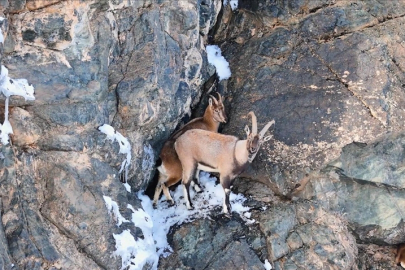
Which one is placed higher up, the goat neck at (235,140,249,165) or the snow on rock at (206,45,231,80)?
the snow on rock at (206,45,231,80)

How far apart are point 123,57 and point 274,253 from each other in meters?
4.36

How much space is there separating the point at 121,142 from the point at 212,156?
1925 mm

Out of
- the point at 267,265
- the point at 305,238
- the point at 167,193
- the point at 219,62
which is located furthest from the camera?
the point at 219,62

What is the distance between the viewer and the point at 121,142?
8.61m

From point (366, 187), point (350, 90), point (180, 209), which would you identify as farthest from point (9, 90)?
point (366, 187)

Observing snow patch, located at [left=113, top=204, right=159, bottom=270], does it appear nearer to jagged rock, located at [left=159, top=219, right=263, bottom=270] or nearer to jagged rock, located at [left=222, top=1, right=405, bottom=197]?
jagged rock, located at [left=159, top=219, right=263, bottom=270]

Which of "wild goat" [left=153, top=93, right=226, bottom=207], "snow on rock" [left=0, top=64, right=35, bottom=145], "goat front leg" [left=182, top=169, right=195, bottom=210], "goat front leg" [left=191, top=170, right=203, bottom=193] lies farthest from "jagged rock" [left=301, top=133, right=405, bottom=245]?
"snow on rock" [left=0, top=64, right=35, bottom=145]

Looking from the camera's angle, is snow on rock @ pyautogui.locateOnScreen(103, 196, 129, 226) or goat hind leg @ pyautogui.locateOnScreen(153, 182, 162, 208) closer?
snow on rock @ pyautogui.locateOnScreen(103, 196, 129, 226)

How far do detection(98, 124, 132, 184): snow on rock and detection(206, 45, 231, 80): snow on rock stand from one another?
11.2ft

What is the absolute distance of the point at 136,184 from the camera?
9.56m

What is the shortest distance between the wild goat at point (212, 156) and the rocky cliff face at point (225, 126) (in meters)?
0.55

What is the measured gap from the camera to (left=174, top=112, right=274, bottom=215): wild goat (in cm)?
959

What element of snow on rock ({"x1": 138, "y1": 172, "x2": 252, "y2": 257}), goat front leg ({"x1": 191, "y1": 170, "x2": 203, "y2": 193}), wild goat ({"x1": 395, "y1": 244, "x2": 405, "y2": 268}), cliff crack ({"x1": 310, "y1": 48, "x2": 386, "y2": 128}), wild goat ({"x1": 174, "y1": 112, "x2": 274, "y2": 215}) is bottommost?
wild goat ({"x1": 395, "y1": 244, "x2": 405, "y2": 268})

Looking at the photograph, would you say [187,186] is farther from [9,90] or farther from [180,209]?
[9,90]
